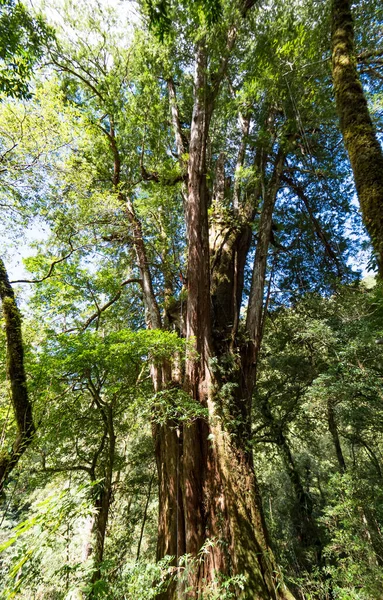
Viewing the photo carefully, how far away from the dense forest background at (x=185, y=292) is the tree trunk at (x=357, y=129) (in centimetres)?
1

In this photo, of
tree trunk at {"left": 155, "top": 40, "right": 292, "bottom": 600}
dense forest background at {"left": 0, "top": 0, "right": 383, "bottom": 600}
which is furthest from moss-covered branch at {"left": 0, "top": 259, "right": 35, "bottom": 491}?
tree trunk at {"left": 155, "top": 40, "right": 292, "bottom": 600}

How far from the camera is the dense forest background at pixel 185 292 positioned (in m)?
2.92

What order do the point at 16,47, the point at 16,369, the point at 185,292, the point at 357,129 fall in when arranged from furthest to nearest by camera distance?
the point at 185,292 < the point at 16,47 < the point at 16,369 < the point at 357,129

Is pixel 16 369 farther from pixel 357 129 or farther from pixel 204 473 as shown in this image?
pixel 357 129

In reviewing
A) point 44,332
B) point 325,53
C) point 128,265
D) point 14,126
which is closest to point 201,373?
point 44,332

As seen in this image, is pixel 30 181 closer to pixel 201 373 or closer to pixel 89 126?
pixel 89 126

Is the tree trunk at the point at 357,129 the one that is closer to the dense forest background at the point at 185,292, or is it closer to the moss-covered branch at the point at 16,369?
the dense forest background at the point at 185,292

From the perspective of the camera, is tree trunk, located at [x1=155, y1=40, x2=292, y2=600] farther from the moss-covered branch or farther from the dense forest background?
the moss-covered branch

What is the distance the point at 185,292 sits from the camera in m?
6.07

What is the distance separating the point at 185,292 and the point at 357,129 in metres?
4.42

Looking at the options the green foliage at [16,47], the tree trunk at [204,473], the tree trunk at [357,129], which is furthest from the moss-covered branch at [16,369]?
the tree trunk at [357,129]

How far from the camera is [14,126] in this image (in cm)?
438

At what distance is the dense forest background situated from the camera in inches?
115

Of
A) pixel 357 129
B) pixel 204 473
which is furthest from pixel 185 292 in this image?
pixel 357 129
